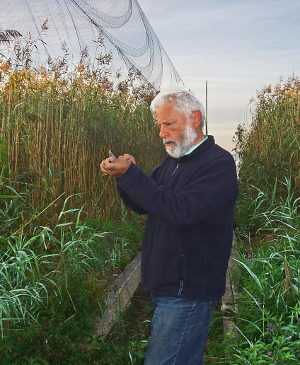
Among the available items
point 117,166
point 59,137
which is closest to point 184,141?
point 117,166

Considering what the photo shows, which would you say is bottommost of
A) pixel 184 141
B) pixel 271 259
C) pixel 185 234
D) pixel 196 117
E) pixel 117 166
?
pixel 271 259

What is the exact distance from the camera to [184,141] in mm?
2002

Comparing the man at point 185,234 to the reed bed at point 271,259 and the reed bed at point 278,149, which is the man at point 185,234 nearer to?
the reed bed at point 271,259

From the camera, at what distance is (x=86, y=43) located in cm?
541

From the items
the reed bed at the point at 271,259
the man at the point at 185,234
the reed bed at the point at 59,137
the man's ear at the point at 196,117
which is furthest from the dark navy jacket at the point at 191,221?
the reed bed at the point at 59,137

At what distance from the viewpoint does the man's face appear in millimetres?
1992

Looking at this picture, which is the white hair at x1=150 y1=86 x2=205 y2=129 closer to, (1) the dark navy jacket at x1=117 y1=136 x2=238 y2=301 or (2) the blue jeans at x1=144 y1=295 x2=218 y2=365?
(1) the dark navy jacket at x1=117 y1=136 x2=238 y2=301

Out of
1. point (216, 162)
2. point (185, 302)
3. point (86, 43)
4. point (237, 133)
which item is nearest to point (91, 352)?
point (185, 302)

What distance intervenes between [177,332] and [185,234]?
426mm

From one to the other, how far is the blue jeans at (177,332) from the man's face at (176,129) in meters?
0.71

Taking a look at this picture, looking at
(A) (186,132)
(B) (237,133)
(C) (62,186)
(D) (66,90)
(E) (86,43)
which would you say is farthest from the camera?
(B) (237,133)

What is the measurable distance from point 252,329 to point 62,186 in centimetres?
246

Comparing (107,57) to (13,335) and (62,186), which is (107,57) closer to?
(62,186)

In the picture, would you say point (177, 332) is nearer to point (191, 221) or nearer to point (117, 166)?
point (191, 221)
